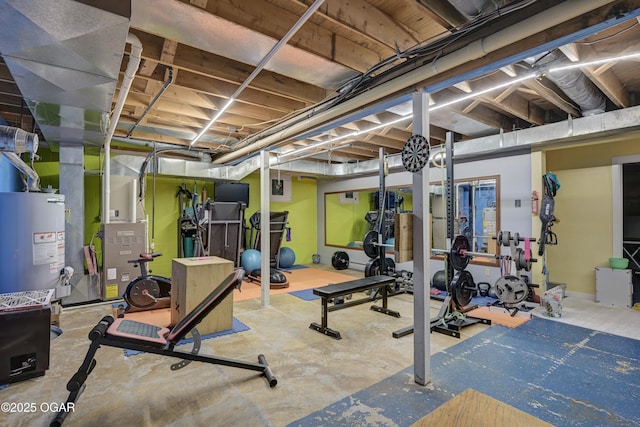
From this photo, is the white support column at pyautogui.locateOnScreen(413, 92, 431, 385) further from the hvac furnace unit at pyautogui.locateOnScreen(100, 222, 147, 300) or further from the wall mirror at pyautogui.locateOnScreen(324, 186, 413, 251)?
the wall mirror at pyautogui.locateOnScreen(324, 186, 413, 251)

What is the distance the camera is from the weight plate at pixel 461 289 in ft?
12.7

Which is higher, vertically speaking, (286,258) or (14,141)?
(14,141)

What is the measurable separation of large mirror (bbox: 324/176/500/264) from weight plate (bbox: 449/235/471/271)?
0.59 metres

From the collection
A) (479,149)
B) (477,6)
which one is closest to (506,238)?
(479,149)

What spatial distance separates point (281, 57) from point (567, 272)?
6.21 m

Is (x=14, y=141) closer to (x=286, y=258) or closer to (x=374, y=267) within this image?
(x=374, y=267)

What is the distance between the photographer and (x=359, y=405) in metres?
Answer: 2.37

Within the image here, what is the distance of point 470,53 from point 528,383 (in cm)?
270

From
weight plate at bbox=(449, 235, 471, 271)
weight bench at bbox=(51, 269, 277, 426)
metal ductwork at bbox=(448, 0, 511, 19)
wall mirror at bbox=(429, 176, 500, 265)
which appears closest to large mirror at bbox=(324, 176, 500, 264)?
wall mirror at bbox=(429, 176, 500, 265)

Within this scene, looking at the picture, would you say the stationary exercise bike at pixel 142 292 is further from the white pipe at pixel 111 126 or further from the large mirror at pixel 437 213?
the large mirror at pixel 437 213

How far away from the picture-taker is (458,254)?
390cm

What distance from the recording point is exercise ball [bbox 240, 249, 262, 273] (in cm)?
688

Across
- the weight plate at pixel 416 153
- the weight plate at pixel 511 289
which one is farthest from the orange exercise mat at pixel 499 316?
the weight plate at pixel 416 153

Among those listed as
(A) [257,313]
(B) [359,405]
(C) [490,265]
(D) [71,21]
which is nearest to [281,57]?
(D) [71,21]
